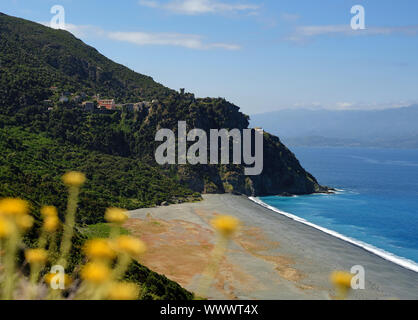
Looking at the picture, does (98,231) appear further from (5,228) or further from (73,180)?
(5,228)

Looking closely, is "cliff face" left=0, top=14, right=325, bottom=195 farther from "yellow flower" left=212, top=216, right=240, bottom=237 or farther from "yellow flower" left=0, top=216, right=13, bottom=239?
"yellow flower" left=212, top=216, right=240, bottom=237

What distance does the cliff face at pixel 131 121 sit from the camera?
7981cm

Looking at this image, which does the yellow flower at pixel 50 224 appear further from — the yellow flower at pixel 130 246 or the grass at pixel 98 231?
the grass at pixel 98 231

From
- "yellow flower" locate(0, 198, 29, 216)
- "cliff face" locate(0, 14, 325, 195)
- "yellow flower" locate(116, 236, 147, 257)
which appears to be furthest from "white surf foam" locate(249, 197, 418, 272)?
"yellow flower" locate(0, 198, 29, 216)

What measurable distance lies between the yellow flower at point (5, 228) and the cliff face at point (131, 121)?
3039 inches

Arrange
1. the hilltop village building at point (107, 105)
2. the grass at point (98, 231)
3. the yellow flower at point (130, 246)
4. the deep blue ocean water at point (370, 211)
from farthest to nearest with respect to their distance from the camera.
Answer: the hilltop village building at point (107, 105) → the deep blue ocean water at point (370, 211) → the grass at point (98, 231) → the yellow flower at point (130, 246)

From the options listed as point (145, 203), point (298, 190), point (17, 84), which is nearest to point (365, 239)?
point (145, 203)

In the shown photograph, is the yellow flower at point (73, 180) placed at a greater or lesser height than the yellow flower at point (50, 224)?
greater

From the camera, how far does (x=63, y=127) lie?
3110 inches

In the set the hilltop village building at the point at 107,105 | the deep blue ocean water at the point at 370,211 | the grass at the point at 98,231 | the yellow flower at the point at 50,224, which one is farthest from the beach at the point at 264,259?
the hilltop village building at the point at 107,105

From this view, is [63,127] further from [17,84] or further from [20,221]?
[20,221]

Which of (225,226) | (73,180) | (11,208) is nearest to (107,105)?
Answer: (73,180)

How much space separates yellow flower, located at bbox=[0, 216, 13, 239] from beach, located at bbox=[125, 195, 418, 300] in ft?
83.7
